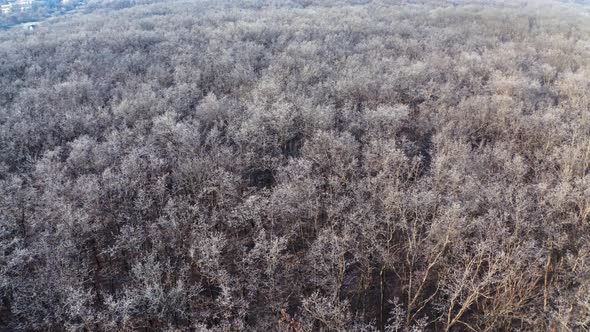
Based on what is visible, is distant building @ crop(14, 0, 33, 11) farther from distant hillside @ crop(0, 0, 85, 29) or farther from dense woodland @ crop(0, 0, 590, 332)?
dense woodland @ crop(0, 0, 590, 332)

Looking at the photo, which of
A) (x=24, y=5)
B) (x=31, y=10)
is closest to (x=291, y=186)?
(x=31, y=10)

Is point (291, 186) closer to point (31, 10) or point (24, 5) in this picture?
point (31, 10)

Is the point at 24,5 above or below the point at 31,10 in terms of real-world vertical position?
above

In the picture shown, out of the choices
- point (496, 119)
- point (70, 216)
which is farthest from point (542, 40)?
point (70, 216)

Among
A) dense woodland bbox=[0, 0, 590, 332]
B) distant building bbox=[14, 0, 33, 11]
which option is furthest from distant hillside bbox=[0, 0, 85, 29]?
dense woodland bbox=[0, 0, 590, 332]

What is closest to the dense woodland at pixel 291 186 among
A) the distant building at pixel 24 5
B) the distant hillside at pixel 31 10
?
the distant hillside at pixel 31 10

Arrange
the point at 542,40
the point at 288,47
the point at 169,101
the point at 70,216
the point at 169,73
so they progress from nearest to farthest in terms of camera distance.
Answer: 1. the point at 70,216
2. the point at 169,101
3. the point at 169,73
4. the point at 288,47
5. the point at 542,40

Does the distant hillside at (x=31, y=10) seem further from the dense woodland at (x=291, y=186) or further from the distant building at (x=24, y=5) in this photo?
the dense woodland at (x=291, y=186)

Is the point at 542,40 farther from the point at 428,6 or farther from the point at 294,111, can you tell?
the point at 294,111
